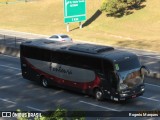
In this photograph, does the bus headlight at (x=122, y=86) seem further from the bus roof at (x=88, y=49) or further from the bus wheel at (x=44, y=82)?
the bus wheel at (x=44, y=82)

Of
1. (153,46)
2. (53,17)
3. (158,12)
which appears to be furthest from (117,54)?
(53,17)

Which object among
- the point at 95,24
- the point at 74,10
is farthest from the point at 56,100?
the point at 95,24

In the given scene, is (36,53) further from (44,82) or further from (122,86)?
(122,86)

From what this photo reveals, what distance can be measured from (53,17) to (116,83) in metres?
47.1

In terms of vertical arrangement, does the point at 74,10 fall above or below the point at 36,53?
above

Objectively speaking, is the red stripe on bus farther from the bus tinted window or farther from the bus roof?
the bus roof

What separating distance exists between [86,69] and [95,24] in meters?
37.7

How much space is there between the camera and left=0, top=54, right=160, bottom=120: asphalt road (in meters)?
21.1

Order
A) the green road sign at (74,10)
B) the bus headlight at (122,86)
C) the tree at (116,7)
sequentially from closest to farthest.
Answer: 1. the bus headlight at (122,86)
2. the green road sign at (74,10)
3. the tree at (116,7)

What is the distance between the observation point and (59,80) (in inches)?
972

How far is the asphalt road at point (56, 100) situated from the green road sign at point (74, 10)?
27.5 m

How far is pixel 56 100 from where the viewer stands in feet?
74.4

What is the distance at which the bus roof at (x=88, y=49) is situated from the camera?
855 inches

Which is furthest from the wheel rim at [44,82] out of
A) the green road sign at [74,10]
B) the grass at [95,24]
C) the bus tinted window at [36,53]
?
the green road sign at [74,10]
